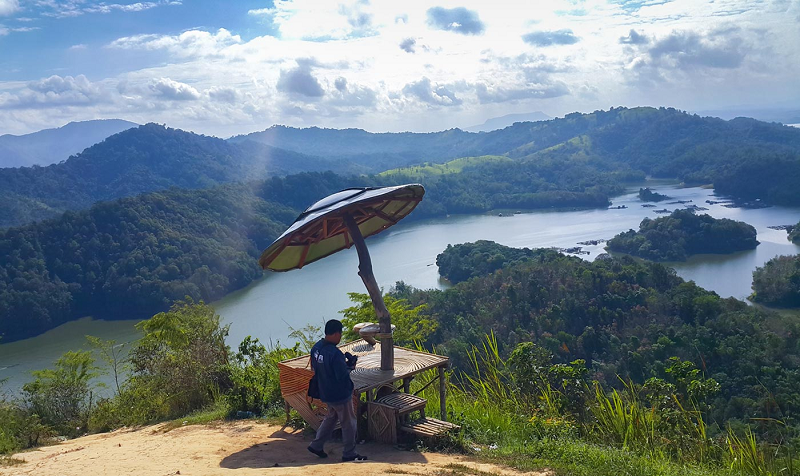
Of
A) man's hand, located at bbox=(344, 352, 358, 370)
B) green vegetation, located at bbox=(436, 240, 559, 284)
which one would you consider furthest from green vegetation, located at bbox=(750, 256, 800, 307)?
man's hand, located at bbox=(344, 352, 358, 370)

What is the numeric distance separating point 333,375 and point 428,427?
68 cm

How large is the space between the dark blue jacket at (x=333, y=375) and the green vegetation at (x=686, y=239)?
128ft

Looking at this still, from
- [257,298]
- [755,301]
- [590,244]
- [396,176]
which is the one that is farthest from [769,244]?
[396,176]

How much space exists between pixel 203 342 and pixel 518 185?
250 feet

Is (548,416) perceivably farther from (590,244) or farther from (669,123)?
(669,123)

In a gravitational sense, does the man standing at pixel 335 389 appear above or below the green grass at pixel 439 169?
below

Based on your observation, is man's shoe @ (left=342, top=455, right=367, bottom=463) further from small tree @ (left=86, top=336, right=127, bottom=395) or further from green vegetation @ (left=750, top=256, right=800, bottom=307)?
green vegetation @ (left=750, top=256, right=800, bottom=307)

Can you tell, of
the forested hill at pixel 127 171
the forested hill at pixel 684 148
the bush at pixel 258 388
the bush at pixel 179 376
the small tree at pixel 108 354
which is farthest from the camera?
the forested hill at pixel 127 171

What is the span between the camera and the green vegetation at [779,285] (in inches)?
1088

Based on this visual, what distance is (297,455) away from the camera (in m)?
3.71

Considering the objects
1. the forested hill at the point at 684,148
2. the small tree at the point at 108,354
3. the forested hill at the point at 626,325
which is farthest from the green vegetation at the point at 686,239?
the small tree at the point at 108,354

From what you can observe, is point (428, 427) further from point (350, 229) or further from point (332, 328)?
point (350, 229)

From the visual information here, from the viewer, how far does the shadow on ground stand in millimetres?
3457

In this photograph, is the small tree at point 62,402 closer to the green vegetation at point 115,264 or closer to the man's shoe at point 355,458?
the man's shoe at point 355,458
